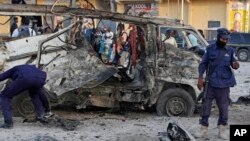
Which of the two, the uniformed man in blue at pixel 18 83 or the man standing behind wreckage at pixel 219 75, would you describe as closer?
the man standing behind wreckage at pixel 219 75

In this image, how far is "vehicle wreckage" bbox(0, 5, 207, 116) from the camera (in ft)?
30.2

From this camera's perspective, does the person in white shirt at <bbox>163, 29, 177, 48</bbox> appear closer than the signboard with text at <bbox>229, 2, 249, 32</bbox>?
Yes

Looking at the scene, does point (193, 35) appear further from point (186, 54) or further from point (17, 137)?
point (17, 137)

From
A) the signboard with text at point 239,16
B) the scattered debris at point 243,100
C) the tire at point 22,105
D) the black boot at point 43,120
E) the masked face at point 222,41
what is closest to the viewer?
the masked face at point 222,41

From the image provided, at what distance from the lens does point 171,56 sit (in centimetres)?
974

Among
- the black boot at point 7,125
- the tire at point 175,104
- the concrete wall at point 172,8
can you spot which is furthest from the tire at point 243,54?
the black boot at point 7,125

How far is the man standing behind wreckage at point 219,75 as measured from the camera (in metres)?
7.80

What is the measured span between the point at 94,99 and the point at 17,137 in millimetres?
2097

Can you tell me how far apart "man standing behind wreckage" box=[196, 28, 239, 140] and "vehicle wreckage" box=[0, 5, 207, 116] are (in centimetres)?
177

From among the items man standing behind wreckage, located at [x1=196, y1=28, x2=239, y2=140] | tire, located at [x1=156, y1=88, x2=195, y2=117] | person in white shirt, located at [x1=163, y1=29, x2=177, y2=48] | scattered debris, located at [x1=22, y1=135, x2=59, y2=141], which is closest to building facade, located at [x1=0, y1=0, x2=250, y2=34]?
person in white shirt, located at [x1=163, y1=29, x2=177, y2=48]

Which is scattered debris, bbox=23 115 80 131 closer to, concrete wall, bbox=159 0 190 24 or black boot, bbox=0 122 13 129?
black boot, bbox=0 122 13 129

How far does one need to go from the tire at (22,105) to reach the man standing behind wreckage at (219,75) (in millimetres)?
3117

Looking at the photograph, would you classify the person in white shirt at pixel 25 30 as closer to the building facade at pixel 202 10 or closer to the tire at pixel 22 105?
the tire at pixel 22 105

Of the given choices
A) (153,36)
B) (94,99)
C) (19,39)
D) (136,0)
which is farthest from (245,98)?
(136,0)
